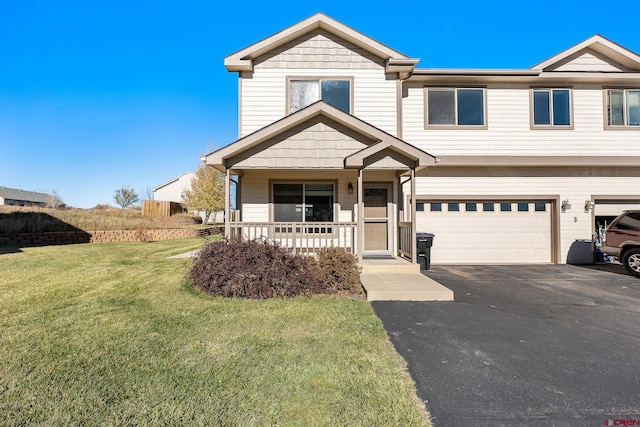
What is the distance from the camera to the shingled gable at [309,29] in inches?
356

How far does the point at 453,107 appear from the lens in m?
9.76

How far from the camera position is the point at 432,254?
977 centimetres

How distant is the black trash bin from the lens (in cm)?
866

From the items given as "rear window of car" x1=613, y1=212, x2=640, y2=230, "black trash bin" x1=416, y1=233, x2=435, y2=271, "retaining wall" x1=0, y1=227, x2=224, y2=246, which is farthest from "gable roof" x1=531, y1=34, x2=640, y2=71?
"retaining wall" x1=0, y1=227, x2=224, y2=246

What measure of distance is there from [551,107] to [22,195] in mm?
71473

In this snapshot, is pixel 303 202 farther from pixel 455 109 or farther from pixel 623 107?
pixel 623 107

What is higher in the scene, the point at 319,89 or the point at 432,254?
the point at 319,89

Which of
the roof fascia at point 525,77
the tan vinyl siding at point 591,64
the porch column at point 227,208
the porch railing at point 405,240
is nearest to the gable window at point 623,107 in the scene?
the roof fascia at point 525,77

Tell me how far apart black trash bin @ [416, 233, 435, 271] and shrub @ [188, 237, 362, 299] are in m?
3.20

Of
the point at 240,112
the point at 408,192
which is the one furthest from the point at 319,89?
the point at 408,192

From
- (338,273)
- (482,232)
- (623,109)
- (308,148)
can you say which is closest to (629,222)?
(482,232)

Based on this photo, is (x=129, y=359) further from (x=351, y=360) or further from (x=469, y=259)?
(x=469, y=259)

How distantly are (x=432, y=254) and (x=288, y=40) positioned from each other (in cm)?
860

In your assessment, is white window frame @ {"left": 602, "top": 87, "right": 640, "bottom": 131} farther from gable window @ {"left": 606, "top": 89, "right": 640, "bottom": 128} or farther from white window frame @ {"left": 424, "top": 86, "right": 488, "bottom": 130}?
white window frame @ {"left": 424, "top": 86, "right": 488, "bottom": 130}
